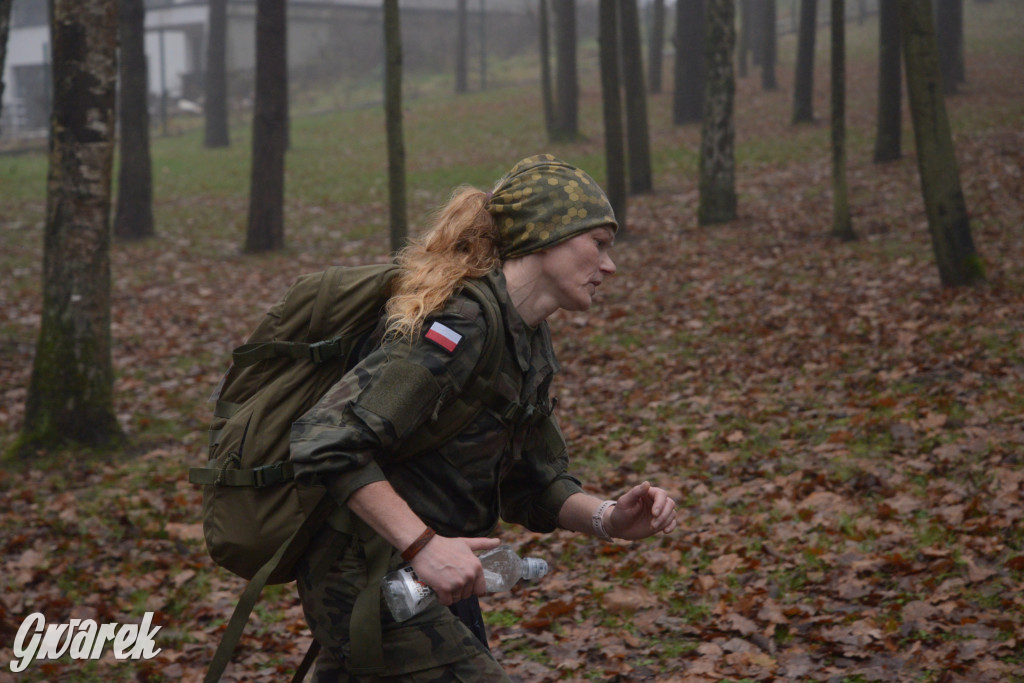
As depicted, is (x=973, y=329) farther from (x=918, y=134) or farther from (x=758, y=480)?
(x=758, y=480)

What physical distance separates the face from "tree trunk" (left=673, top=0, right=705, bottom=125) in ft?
74.3

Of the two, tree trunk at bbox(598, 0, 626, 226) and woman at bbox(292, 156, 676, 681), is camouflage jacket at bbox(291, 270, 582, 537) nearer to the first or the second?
woman at bbox(292, 156, 676, 681)

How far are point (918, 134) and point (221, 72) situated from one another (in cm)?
2461

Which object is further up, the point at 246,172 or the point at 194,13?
the point at 194,13

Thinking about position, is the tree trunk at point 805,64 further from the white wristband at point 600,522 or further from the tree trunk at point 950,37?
the white wristband at point 600,522

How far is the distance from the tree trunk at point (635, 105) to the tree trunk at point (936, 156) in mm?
7845

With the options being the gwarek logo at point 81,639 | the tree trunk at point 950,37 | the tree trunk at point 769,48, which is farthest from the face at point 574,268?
the tree trunk at point 769,48

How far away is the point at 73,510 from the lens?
7.26 meters

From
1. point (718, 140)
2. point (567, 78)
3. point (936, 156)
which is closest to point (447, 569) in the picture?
point (936, 156)

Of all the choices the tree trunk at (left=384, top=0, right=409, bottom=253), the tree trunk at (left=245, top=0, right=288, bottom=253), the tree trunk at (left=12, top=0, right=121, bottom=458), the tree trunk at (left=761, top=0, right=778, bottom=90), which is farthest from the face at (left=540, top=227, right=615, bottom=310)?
the tree trunk at (left=761, top=0, right=778, bottom=90)

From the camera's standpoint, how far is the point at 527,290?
9.23ft

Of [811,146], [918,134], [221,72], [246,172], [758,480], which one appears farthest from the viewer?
[221,72]

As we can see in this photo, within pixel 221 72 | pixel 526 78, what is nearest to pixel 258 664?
pixel 221 72

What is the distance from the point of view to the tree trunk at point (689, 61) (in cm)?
2438
